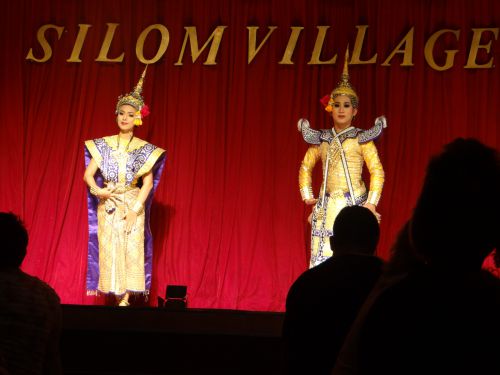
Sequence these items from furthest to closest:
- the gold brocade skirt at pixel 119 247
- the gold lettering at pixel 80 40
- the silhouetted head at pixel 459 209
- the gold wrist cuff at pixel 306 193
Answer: the gold lettering at pixel 80 40
the gold brocade skirt at pixel 119 247
the gold wrist cuff at pixel 306 193
the silhouetted head at pixel 459 209

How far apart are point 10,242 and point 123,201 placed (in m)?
3.24

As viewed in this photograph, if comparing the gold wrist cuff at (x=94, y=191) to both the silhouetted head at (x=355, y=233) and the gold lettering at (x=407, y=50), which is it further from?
the silhouetted head at (x=355, y=233)

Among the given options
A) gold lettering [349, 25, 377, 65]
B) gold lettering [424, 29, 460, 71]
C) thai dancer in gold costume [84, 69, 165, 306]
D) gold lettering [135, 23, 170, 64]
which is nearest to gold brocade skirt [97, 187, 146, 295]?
thai dancer in gold costume [84, 69, 165, 306]

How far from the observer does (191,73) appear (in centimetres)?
639

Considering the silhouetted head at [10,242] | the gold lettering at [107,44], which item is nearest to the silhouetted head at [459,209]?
the silhouetted head at [10,242]

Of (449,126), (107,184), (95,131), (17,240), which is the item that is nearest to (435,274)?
(17,240)

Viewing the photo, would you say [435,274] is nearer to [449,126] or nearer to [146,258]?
[146,258]

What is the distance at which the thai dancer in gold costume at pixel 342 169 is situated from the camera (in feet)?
16.7

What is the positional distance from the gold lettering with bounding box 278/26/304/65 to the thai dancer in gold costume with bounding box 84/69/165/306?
1.43m

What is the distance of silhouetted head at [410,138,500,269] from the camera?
1105 mm

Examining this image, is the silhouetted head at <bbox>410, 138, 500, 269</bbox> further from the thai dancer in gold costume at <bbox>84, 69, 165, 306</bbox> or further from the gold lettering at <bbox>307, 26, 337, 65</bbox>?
the gold lettering at <bbox>307, 26, 337, 65</bbox>

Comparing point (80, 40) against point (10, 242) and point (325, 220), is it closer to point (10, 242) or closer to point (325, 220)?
point (325, 220)

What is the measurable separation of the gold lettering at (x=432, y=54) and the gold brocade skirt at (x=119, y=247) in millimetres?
2611

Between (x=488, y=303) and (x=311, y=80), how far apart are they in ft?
17.4
